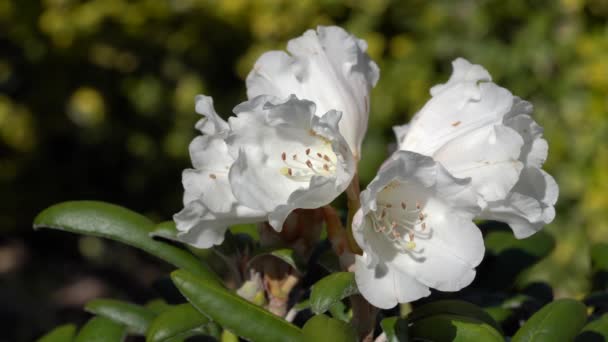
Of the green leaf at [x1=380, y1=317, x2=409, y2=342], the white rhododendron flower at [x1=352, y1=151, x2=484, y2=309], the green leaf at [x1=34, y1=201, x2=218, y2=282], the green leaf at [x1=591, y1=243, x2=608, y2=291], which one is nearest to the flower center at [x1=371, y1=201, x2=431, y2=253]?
the white rhododendron flower at [x1=352, y1=151, x2=484, y2=309]

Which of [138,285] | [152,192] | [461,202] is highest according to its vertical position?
[461,202]

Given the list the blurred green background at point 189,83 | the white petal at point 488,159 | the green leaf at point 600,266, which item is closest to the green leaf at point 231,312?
the white petal at point 488,159

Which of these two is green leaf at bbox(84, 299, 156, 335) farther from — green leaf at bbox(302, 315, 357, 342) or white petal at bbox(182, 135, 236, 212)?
green leaf at bbox(302, 315, 357, 342)

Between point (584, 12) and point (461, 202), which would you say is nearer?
point (461, 202)

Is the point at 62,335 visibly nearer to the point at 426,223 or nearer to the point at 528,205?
the point at 426,223

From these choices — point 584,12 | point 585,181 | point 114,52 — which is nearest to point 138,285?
point 114,52

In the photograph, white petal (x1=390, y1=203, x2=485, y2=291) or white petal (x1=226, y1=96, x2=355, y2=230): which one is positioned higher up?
white petal (x1=226, y1=96, x2=355, y2=230)

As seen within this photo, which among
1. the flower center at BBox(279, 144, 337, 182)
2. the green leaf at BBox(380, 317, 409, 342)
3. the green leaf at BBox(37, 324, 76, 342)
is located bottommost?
the green leaf at BBox(37, 324, 76, 342)

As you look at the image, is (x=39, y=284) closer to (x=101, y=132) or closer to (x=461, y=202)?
(x=101, y=132)
